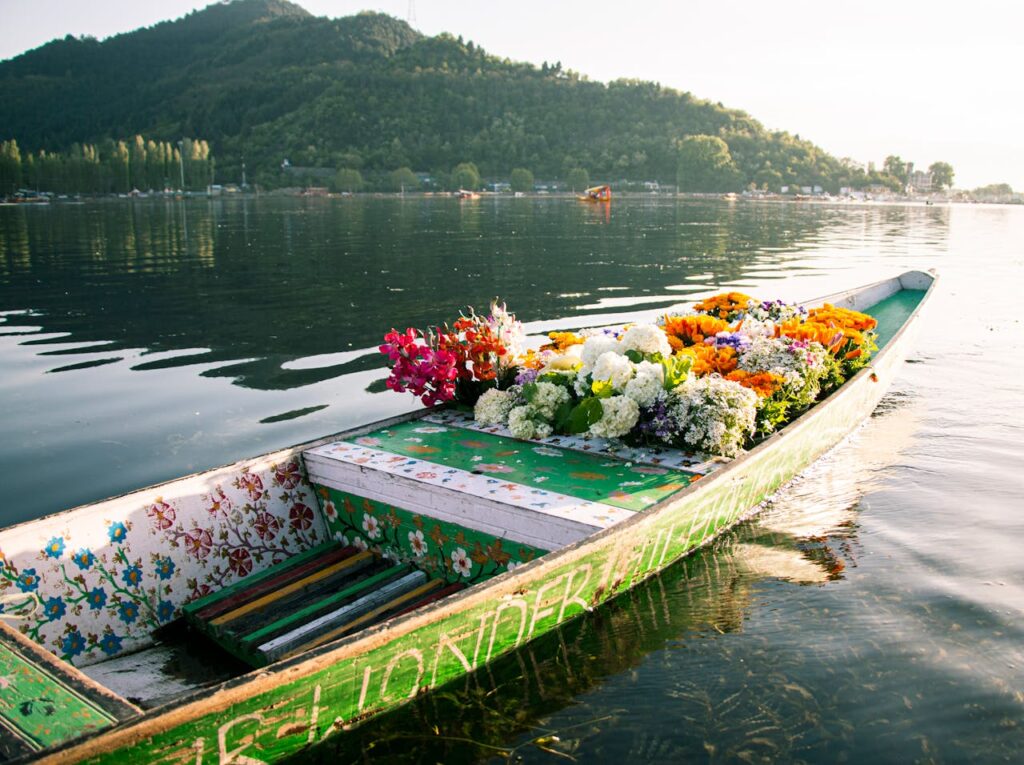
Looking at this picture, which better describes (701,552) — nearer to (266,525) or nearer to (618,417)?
(618,417)

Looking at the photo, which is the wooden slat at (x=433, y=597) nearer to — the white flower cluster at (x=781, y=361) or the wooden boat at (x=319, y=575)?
the wooden boat at (x=319, y=575)

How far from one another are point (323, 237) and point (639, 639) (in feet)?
159

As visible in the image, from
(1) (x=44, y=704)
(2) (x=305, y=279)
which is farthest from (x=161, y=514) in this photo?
(2) (x=305, y=279)

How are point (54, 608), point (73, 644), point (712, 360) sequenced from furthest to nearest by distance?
point (712, 360) → point (73, 644) → point (54, 608)

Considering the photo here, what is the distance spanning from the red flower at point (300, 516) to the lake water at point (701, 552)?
2.34 metres

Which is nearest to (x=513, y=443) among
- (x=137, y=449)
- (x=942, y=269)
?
(x=137, y=449)

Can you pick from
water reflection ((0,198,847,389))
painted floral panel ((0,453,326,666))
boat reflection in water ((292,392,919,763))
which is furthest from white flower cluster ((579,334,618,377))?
water reflection ((0,198,847,389))

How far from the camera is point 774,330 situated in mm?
9609

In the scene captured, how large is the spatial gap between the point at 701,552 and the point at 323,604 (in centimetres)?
351

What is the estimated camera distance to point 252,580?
261 inches

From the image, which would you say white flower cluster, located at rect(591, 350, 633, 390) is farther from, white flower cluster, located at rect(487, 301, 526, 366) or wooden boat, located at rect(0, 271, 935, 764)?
white flower cluster, located at rect(487, 301, 526, 366)

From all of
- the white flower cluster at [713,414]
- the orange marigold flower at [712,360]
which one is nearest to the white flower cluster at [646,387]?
the white flower cluster at [713,414]

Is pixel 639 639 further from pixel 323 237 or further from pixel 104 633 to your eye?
pixel 323 237

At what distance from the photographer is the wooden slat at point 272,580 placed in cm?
613
